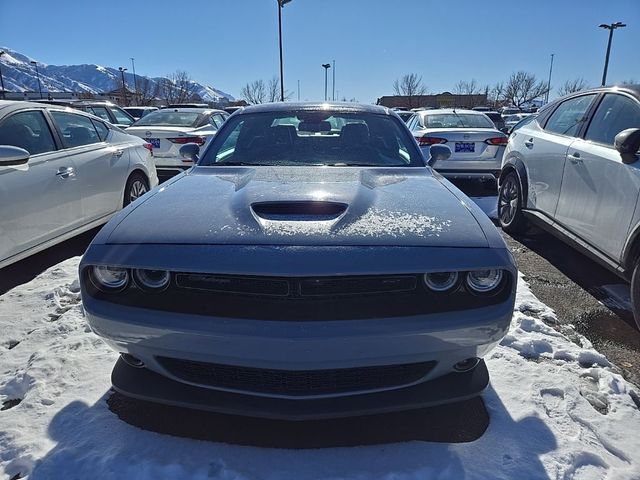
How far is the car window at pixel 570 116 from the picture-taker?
4411mm

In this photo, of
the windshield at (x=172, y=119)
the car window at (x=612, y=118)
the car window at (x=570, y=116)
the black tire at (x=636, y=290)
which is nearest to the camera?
the black tire at (x=636, y=290)

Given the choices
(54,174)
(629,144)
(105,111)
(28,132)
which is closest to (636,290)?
(629,144)

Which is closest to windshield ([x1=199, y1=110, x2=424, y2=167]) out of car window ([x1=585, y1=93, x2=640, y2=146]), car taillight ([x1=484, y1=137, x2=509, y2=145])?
car window ([x1=585, y1=93, x2=640, y2=146])

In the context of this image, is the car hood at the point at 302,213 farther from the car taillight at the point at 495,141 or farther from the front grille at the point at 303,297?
the car taillight at the point at 495,141

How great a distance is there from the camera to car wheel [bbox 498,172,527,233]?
18.0ft

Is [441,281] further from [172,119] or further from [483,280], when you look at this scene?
[172,119]

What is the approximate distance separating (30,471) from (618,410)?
2818mm

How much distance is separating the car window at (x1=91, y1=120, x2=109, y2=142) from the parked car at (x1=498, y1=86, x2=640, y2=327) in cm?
480

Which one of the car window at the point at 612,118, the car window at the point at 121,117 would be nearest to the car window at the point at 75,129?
the car window at the point at 612,118

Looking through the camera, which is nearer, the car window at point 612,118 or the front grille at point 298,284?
the front grille at point 298,284

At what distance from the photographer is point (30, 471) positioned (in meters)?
1.98

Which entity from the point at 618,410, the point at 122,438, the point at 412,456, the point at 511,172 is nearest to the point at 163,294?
the point at 122,438

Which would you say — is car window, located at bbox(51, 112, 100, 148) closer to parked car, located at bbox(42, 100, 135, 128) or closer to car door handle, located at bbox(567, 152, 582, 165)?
car door handle, located at bbox(567, 152, 582, 165)

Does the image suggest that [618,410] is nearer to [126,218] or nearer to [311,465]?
[311,465]
